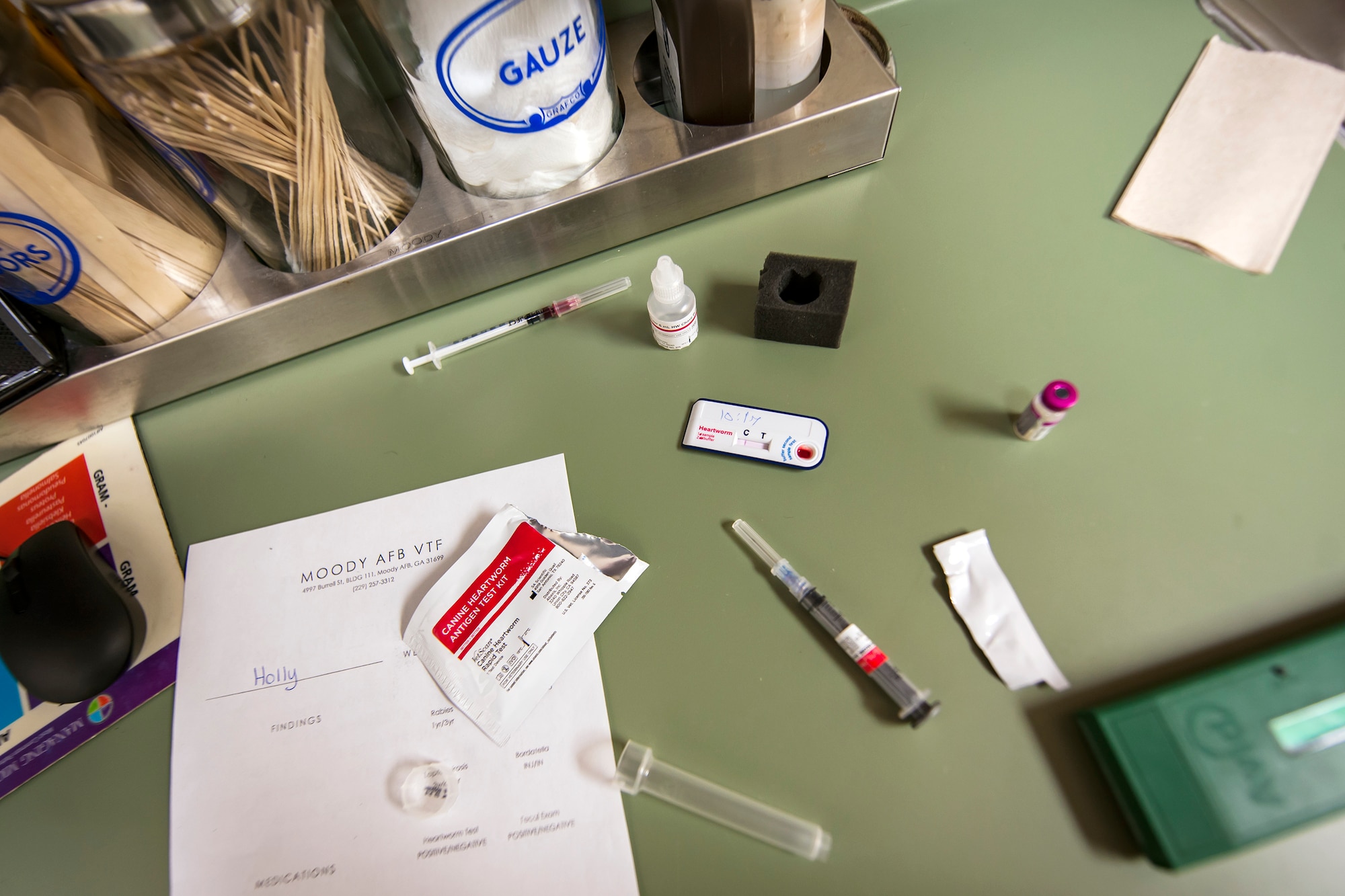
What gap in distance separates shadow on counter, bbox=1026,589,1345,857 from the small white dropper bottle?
41cm

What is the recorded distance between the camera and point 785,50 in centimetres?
60

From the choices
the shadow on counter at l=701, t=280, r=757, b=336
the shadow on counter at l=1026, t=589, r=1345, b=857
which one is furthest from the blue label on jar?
the shadow on counter at l=1026, t=589, r=1345, b=857

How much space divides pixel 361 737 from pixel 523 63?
53 centimetres

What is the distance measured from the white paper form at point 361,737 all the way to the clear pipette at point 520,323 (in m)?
0.13

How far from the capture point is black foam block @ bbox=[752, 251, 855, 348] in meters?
0.58

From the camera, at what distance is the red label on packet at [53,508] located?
62 cm

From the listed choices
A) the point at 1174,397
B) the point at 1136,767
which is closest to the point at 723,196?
the point at 1174,397

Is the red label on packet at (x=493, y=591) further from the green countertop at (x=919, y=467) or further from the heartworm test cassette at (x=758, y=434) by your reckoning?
the heartworm test cassette at (x=758, y=434)

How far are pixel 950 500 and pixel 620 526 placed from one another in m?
0.28

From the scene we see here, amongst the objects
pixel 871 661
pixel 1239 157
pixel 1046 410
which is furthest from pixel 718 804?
pixel 1239 157

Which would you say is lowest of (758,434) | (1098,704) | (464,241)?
(1098,704)

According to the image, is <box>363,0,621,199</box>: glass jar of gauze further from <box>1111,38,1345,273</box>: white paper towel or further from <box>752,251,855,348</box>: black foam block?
<box>1111,38,1345,273</box>: white paper towel

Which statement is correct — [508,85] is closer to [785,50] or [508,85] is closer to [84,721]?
[785,50]

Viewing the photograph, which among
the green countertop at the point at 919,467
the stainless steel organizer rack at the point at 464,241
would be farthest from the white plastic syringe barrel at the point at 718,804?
the stainless steel organizer rack at the point at 464,241
